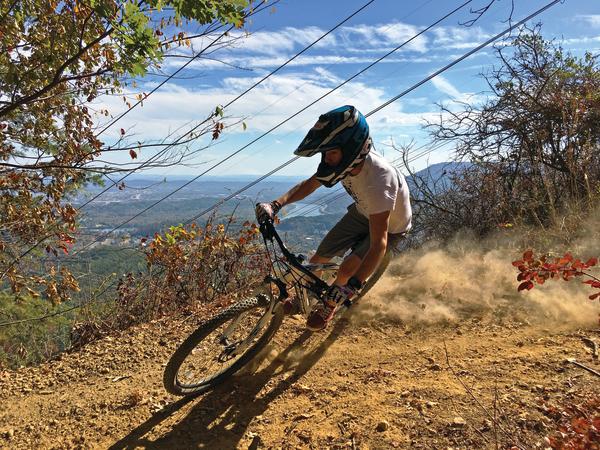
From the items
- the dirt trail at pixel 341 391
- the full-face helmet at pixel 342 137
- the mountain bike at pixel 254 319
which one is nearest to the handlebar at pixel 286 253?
the mountain bike at pixel 254 319

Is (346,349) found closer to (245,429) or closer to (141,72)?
(245,429)

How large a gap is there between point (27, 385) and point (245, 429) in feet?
7.85

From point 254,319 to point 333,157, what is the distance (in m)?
1.75

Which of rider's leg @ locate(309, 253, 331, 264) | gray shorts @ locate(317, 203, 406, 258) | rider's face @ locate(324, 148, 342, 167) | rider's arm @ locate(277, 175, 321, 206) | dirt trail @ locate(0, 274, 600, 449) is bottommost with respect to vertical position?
dirt trail @ locate(0, 274, 600, 449)

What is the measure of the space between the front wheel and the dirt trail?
0.15 m

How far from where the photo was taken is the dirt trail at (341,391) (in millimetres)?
2869

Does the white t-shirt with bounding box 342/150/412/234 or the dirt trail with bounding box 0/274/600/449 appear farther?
the white t-shirt with bounding box 342/150/412/234

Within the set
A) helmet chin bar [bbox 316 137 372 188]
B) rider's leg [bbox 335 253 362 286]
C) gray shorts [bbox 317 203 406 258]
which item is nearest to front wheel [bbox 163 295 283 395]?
rider's leg [bbox 335 253 362 286]

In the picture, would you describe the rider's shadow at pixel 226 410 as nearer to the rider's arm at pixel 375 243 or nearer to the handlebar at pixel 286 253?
the handlebar at pixel 286 253

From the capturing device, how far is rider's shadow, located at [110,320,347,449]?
3.05 meters

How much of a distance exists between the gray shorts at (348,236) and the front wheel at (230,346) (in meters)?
1.00

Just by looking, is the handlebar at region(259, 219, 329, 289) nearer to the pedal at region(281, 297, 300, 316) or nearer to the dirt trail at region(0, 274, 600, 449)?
the pedal at region(281, 297, 300, 316)

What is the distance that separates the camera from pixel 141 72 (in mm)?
3666

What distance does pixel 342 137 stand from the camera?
10.3 ft
